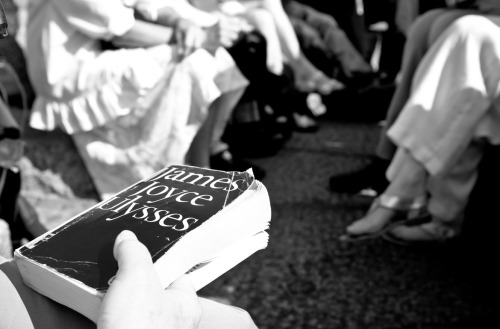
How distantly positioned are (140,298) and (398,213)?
169 centimetres

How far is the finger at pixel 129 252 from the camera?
1.68 ft

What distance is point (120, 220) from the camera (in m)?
0.63

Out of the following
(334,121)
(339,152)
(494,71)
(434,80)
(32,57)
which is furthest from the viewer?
(334,121)

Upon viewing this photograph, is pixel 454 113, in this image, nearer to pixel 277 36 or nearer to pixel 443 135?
pixel 443 135

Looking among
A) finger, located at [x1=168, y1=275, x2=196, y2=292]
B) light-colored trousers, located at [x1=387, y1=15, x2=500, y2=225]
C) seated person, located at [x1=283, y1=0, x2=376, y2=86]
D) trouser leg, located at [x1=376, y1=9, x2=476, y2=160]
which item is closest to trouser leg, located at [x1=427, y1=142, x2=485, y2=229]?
light-colored trousers, located at [x1=387, y1=15, x2=500, y2=225]

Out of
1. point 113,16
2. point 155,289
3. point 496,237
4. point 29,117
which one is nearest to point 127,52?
point 113,16

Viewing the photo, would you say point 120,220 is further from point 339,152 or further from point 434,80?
point 339,152

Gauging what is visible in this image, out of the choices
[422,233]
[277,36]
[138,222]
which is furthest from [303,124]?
[138,222]

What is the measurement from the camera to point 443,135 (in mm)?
1743

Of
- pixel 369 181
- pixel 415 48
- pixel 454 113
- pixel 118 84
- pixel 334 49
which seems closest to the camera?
pixel 454 113

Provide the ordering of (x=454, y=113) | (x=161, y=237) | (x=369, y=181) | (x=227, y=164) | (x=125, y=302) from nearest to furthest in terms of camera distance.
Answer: (x=125, y=302) < (x=161, y=237) < (x=454, y=113) < (x=369, y=181) < (x=227, y=164)

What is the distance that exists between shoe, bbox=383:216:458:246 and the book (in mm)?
1402

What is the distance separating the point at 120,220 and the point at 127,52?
4.93 feet

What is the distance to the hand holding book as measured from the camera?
47cm
